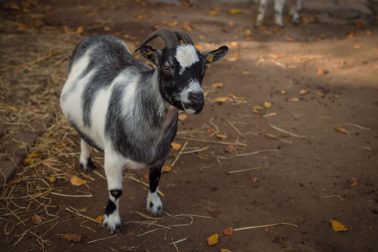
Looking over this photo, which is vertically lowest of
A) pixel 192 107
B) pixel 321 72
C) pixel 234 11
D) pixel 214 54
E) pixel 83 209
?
pixel 83 209

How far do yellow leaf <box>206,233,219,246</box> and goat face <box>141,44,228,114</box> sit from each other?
123 cm

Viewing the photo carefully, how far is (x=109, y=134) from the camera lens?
11.4 ft

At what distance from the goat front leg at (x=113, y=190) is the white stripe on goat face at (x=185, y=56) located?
99cm

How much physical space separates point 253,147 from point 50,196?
2.33m

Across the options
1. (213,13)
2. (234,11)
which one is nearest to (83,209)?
(213,13)

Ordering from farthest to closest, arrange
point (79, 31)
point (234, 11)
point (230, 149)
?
point (234, 11), point (79, 31), point (230, 149)

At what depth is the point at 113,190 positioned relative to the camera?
11.9 feet

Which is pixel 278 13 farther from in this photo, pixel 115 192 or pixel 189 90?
pixel 189 90

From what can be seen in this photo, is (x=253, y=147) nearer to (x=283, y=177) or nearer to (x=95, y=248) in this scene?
(x=283, y=177)

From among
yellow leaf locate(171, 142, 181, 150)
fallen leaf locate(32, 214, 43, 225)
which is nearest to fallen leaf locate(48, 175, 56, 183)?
fallen leaf locate(32, 214, 43, 225)

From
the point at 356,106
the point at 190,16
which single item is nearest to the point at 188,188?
the point at 356,106

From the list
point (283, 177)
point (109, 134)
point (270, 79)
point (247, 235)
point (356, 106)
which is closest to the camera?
point (109, 134)

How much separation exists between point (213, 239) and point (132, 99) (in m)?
1.34

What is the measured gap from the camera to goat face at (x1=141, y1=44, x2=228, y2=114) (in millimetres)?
2939
